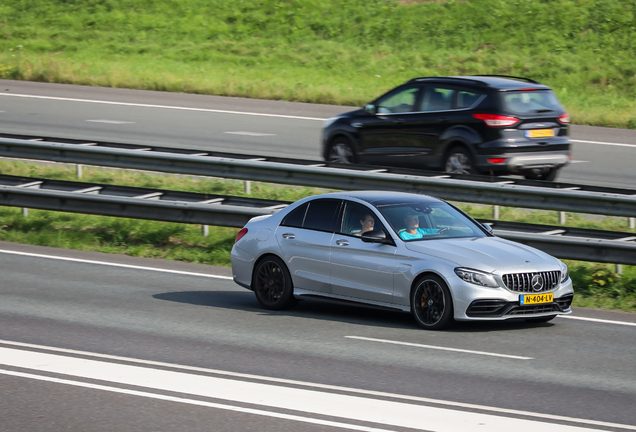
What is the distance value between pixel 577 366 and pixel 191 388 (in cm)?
343

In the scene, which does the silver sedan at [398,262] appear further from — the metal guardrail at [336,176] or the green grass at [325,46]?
the green grass at [325,46]

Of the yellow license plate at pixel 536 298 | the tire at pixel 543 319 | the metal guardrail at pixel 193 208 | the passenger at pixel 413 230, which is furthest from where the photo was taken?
the metal guardrail at pixel 193 208

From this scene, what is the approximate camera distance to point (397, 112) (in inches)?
689

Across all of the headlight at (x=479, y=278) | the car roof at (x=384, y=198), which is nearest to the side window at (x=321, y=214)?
the car roof at (x=384, y=198)

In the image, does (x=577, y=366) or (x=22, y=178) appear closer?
(x=577, y=366)

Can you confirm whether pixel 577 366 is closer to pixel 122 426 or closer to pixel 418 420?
pixel 418 420

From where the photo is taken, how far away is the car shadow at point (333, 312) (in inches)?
411

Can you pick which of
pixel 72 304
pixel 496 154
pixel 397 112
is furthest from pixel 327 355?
pixel 397 112

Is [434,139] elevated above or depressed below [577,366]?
above

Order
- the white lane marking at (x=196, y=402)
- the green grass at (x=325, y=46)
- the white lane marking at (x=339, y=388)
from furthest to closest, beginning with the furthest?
the green grass at (x=325, y=46), the white lane marking at (x=339, y=388), the white lane marking at (x=196, y=402)

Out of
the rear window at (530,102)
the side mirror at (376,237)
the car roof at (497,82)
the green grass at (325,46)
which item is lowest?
the side mirror at (376,237)

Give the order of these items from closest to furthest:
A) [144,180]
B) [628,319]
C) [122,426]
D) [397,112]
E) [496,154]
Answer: [122,426] < [628,319] < [496,154] < [397,112] < [144,180]

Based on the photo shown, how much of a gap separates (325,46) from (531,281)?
1001 inches

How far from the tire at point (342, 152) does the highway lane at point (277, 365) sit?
6355 mm
